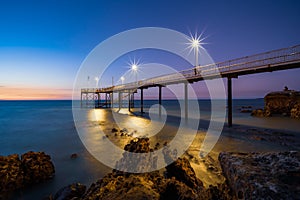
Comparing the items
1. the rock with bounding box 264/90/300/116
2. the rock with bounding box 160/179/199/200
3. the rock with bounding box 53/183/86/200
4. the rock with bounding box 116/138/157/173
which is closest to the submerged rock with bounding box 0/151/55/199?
the rock with bounding box 53/183/86/200

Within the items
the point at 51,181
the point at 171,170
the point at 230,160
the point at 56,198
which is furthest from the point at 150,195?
the point at 51,181

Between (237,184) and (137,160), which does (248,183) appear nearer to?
→ (237,184)

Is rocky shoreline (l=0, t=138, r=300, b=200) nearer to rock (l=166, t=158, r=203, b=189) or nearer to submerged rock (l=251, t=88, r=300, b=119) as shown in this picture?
rock (l=166, t=158, r=203, b=189)

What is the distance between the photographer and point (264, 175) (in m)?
1.61

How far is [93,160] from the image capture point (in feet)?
24.5

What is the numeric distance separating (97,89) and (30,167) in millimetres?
45916

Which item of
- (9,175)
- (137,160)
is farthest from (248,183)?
(9,175)

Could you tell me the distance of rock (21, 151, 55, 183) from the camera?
17.3 ft

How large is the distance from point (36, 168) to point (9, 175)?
0.74 meters

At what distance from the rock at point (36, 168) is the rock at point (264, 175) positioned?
6295mm

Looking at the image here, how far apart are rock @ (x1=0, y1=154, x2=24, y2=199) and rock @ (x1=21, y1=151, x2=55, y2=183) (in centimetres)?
17

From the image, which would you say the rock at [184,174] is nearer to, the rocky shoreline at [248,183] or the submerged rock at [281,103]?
the rocky shoreline at [248,183]

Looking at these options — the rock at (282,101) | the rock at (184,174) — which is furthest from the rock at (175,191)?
the rock at (282,101)

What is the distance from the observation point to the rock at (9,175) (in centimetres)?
456
